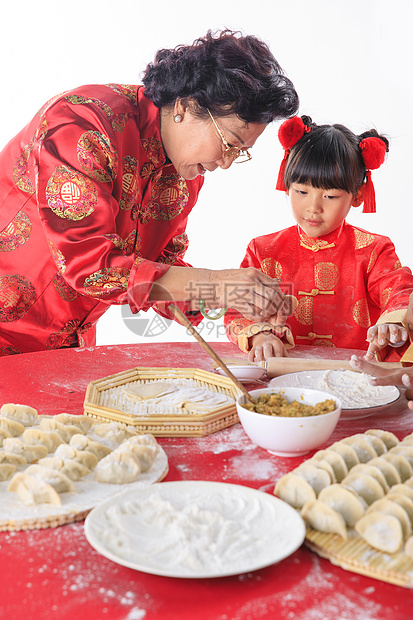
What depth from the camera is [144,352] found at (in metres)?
1.95

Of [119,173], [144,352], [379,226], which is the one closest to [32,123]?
[119,173]

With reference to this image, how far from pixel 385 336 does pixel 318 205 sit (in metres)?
0.67

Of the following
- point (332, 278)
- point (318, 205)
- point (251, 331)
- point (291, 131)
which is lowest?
point (251, 331)

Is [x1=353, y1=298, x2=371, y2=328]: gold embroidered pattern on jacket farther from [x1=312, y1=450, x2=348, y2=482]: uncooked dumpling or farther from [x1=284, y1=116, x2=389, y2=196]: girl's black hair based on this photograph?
[x1=312, y1=450, x2=348, y2=482]: uncooked dumpling

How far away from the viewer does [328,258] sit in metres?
2.54

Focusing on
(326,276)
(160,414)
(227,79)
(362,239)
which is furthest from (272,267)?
(160,414)

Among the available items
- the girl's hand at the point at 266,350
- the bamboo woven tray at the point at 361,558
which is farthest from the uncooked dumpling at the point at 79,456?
the girl's hand at the point at 266,350

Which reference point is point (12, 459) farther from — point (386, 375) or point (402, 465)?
point (386, 375)

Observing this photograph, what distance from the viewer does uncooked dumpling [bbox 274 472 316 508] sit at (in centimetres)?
87

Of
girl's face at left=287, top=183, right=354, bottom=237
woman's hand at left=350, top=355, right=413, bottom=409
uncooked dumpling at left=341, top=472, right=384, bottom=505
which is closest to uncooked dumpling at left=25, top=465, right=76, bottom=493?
uncooked dumpling at left=341, top=472, right=384, bottom=505

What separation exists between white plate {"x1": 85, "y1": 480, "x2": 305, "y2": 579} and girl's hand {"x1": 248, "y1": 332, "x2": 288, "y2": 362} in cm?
94

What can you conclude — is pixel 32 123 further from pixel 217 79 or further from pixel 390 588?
pixel 390 588

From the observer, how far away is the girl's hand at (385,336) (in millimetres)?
1846

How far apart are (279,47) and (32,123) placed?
3.33 metres
